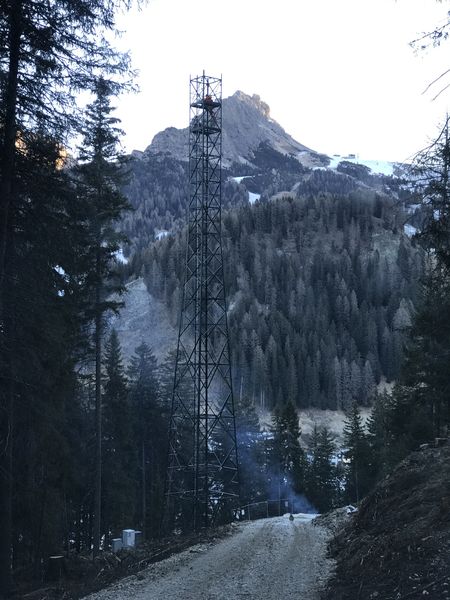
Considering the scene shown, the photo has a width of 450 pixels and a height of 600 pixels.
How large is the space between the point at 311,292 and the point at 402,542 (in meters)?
111

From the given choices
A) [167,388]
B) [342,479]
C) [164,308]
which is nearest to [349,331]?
[164,308]

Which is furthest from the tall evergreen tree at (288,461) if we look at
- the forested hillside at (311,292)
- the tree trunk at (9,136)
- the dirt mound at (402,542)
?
the tree trunk at (9,136)

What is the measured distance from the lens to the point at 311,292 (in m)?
117

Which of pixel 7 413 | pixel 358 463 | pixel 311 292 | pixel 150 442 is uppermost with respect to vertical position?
pixel 311 292

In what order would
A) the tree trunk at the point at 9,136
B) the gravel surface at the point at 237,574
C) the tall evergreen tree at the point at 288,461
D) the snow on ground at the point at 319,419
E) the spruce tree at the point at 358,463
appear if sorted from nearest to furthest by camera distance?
the tree trunk at the point at 9,136 < the gravel surface at the point at 237,574 < the spruce tree at the point at 358,463 < the tall evergreen tree at the point at 288,461 < the snow on ground at the point at 319,419

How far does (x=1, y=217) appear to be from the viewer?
29.7 feet

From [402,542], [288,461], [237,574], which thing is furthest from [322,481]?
[402,542]

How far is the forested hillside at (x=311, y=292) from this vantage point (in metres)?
96.7

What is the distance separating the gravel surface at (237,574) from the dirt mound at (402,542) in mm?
614

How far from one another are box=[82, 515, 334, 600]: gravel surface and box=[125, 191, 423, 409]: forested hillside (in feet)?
240

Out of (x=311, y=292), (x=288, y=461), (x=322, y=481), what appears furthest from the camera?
(x=311, y=292)

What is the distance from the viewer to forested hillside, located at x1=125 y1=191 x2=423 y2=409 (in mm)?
96688

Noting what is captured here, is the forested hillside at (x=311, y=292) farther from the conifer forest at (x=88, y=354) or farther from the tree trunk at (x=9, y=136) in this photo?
the tree trunk at (x=9, y=136)

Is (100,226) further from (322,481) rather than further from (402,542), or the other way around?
(322,481)
